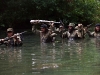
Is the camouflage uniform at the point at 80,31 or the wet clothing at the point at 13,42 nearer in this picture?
the wet clothing at the point at 13,42

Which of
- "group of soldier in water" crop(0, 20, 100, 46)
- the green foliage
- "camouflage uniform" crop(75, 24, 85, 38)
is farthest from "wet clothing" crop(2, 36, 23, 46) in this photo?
the green foliage

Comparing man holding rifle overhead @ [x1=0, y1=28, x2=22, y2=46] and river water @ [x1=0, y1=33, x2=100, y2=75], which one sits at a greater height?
man holding rifle overhead @ [x1=0, y1=28, x2=22, y2=46]

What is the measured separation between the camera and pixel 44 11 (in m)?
30.4

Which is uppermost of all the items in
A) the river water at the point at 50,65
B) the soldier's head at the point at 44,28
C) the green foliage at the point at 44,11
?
the green foliage at the point at 44,11

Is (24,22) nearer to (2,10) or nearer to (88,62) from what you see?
(2,10)

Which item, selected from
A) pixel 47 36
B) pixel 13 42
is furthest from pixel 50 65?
pixel 47 36

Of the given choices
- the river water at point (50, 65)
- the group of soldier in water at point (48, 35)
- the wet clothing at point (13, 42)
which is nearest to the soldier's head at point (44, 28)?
the group of soldier in water at point (48, 35)

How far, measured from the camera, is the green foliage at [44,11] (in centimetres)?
2916

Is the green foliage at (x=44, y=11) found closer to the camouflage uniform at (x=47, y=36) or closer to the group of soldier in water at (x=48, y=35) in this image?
the group of soldier in water at (x=48, y=35)

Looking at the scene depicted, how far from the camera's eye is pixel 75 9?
3177cm

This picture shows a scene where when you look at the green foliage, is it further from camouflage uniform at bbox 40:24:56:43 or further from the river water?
the river water

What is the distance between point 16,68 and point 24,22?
20.0 metres

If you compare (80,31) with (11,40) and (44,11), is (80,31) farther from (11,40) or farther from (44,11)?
(44,11)

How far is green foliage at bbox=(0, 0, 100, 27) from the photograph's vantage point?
29.2 m
